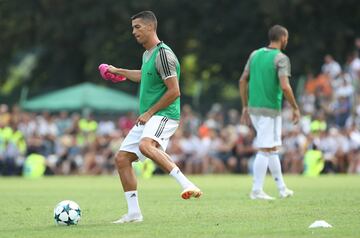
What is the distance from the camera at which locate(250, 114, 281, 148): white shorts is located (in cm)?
1544

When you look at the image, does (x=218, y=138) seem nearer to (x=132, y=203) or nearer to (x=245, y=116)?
(x=245, y=116)

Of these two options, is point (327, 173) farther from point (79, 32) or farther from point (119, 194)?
point (79, 32)

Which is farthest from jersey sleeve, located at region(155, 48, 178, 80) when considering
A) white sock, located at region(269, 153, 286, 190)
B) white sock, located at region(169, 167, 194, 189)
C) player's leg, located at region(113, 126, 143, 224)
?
white sock, located at region(269, 153, 286, 190)

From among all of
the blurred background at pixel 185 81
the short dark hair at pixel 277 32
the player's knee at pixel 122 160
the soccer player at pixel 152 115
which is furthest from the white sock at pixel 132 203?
the blurred background at pixel 185 81

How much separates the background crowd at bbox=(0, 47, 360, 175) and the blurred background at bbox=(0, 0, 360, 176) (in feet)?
0.12

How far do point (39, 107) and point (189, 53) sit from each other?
1169 centimetres

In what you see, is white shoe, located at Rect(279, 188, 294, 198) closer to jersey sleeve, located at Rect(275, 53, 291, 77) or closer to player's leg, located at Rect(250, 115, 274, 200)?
player's leg, located at Rect(250, 115, 274, 200)

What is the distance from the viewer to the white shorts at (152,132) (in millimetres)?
11125

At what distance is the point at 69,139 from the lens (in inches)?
1268

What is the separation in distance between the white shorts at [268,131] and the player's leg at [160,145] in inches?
172

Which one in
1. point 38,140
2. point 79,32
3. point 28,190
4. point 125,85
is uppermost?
point 79,32

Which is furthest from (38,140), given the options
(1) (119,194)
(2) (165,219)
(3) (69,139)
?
(2) (165,219)

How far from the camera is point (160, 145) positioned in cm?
A: 1123

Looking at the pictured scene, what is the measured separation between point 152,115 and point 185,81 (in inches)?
1514
